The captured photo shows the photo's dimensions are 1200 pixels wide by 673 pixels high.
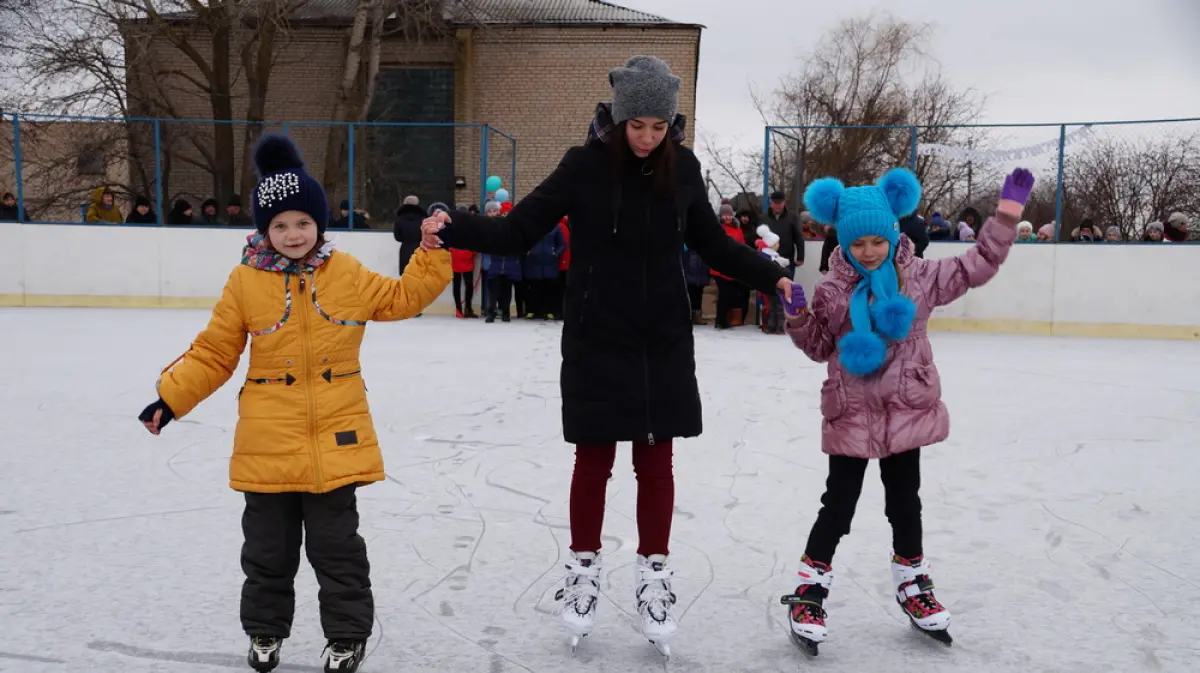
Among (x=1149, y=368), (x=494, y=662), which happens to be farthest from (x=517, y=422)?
(x=1149, y=368)

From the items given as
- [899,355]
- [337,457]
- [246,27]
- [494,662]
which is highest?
[246,27]

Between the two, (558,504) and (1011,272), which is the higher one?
(1011,272)

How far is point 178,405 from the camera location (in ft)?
7.47

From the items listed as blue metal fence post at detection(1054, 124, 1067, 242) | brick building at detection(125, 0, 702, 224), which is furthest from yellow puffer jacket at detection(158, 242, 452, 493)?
brick building at detection(125, 0, 702, 224)

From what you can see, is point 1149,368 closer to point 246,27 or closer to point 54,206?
point 54,206

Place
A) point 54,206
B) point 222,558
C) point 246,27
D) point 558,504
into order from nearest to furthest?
point 222,558 < point 558,504 < point 54,206 < point 246,27

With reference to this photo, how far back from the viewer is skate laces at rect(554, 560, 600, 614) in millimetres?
2561

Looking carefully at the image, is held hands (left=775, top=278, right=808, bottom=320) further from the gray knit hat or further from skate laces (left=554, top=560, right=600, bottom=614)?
skate laces (left=554, top=560, right=600, bottom=614)

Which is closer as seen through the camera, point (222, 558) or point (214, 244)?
point (222, 558)

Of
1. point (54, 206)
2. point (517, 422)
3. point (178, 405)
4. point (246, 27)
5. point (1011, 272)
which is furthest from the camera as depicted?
point (246, 27)

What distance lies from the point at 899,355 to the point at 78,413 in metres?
4.54

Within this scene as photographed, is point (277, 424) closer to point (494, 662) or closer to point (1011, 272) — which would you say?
point (494, 662)

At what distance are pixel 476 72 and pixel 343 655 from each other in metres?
19.4

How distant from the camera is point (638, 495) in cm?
263
